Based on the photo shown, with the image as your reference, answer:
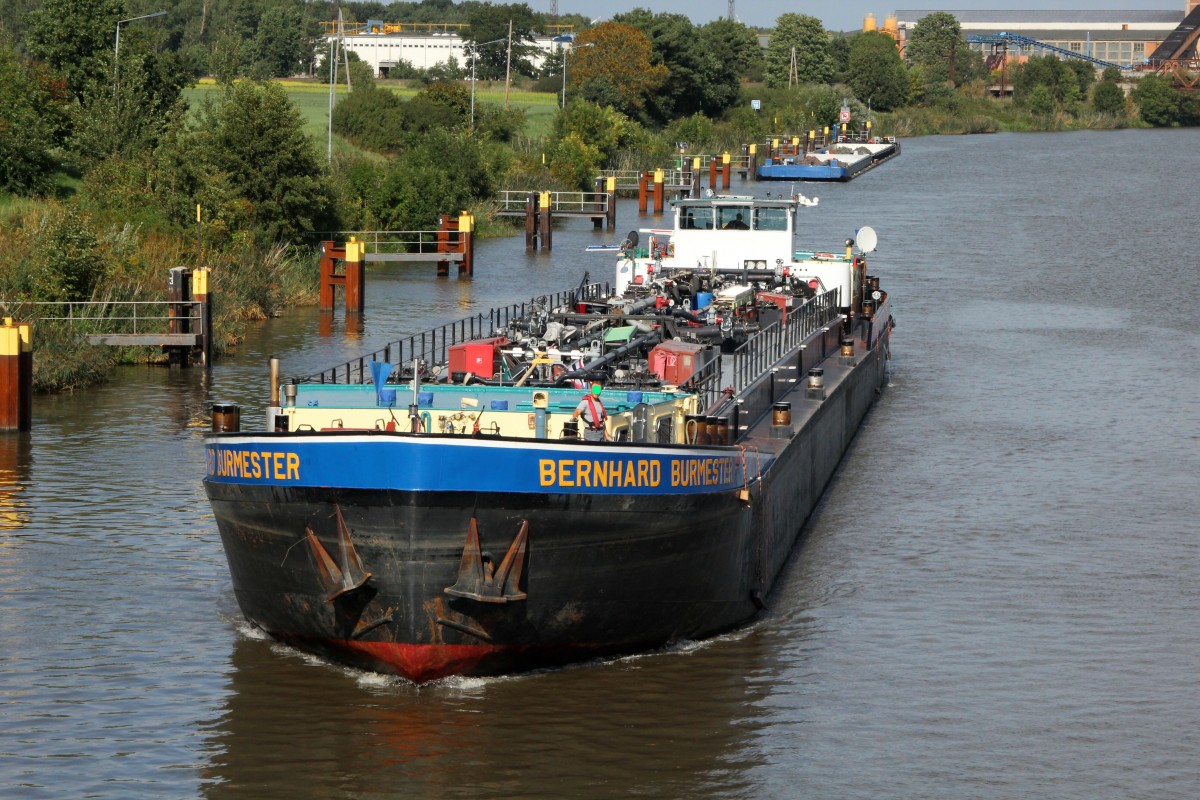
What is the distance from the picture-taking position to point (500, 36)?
161 m

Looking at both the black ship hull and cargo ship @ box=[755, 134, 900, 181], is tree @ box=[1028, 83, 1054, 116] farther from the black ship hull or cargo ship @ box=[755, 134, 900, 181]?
the black ship hull

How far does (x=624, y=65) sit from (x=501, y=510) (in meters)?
106

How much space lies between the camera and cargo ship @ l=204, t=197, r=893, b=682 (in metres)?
16.0

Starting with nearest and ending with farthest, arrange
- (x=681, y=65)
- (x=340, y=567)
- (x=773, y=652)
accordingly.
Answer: (x=340, y=567)
(x=773, y=652)
(x=681, y=65)

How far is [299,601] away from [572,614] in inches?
109

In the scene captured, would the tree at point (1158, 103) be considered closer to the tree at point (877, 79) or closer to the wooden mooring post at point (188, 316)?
the tree at point (877, 79)

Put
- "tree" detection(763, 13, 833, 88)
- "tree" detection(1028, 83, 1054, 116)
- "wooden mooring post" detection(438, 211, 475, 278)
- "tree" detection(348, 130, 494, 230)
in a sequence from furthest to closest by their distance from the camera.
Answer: "tree" detection(1028, 83, 1054, 116) → "tree" detection(763, 13, 833, 88) → "tree" detection(348, 130, 494, 230) → "wooden mooring post" detection(438, 211, 475, 278)

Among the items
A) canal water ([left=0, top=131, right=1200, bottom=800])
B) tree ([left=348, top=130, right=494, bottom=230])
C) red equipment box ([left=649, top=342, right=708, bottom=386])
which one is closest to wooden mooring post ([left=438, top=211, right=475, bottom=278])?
tree ([left=348, top=130, right=494, bottom=230])

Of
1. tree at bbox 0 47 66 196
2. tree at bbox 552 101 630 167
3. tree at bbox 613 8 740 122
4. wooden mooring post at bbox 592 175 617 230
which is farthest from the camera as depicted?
tree at bbox 613 8 740 122

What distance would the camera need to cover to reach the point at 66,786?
1502cm

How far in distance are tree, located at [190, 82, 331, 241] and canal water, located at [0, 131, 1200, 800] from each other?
15210 millimetres

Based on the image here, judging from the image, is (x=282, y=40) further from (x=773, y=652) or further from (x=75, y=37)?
(x=773, y=652)

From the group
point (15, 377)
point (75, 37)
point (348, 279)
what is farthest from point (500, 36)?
point (15, 377)

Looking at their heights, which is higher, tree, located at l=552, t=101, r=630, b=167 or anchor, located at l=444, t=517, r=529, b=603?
tree, located at l=552, t=101, r=630, b=167
